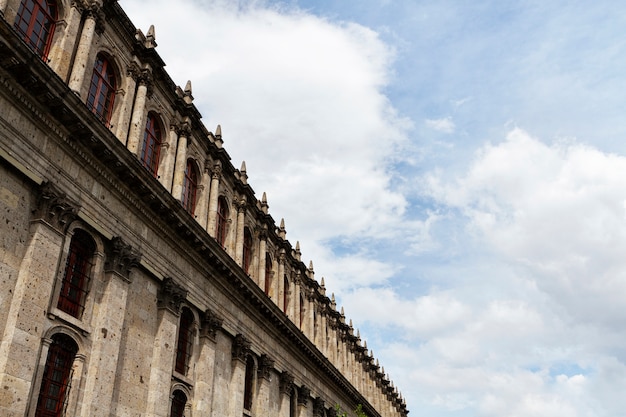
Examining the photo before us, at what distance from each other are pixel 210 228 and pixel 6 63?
42.0 feet

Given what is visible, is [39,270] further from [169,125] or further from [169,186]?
[169,125]

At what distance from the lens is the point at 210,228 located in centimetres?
2705

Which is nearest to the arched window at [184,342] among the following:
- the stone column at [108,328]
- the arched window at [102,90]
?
the stone column at [108,328]

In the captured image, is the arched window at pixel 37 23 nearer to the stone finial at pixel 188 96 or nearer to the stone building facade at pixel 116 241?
the stone building facade at pixel 116 241

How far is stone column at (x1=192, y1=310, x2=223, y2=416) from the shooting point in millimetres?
23500

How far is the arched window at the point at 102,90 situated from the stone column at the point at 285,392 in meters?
17.5

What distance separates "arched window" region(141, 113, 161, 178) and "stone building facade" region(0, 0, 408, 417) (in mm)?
65

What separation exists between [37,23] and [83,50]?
159cm

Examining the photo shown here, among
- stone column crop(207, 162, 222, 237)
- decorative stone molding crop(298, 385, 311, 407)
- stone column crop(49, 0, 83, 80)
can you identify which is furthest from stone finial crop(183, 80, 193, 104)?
decorative stone molding crop(298, 385, 311, 407)

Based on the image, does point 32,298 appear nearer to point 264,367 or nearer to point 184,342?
point 184,342

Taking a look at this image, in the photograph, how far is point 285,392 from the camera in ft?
105

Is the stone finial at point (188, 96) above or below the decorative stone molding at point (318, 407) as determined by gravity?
above

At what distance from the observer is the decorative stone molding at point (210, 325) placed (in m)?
24.9

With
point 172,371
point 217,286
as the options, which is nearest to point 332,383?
point 217,286
